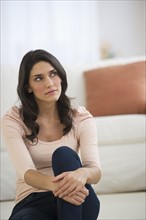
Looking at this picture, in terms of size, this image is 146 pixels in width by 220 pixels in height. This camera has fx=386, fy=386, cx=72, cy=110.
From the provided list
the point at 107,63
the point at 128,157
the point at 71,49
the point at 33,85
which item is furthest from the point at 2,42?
the point at 33,85

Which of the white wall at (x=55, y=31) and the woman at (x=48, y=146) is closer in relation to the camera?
the woman at (x=48, y=146)

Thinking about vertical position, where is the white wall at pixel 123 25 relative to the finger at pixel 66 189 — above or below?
above

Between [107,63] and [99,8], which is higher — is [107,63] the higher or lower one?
the lower one

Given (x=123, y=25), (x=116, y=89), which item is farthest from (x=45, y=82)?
(x=123, y=25)

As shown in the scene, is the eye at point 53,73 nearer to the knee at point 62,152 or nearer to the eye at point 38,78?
the eye at point 38,78

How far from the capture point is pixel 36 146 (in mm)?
1506

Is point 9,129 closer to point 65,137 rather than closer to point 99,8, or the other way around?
point 65,137

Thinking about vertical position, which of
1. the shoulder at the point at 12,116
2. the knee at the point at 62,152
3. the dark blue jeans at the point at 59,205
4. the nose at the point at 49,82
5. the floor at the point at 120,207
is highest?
the nose at the point at 49,82

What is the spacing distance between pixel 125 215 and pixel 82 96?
4.03 feet

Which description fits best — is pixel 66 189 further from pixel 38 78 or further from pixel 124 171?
pixel 124 171

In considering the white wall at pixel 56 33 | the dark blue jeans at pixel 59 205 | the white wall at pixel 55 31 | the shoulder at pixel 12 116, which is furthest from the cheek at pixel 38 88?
the white wall at pixel 55 31

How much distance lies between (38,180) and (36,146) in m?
0.19

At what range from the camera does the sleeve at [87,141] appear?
146cm

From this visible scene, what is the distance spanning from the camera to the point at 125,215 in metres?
1.79
